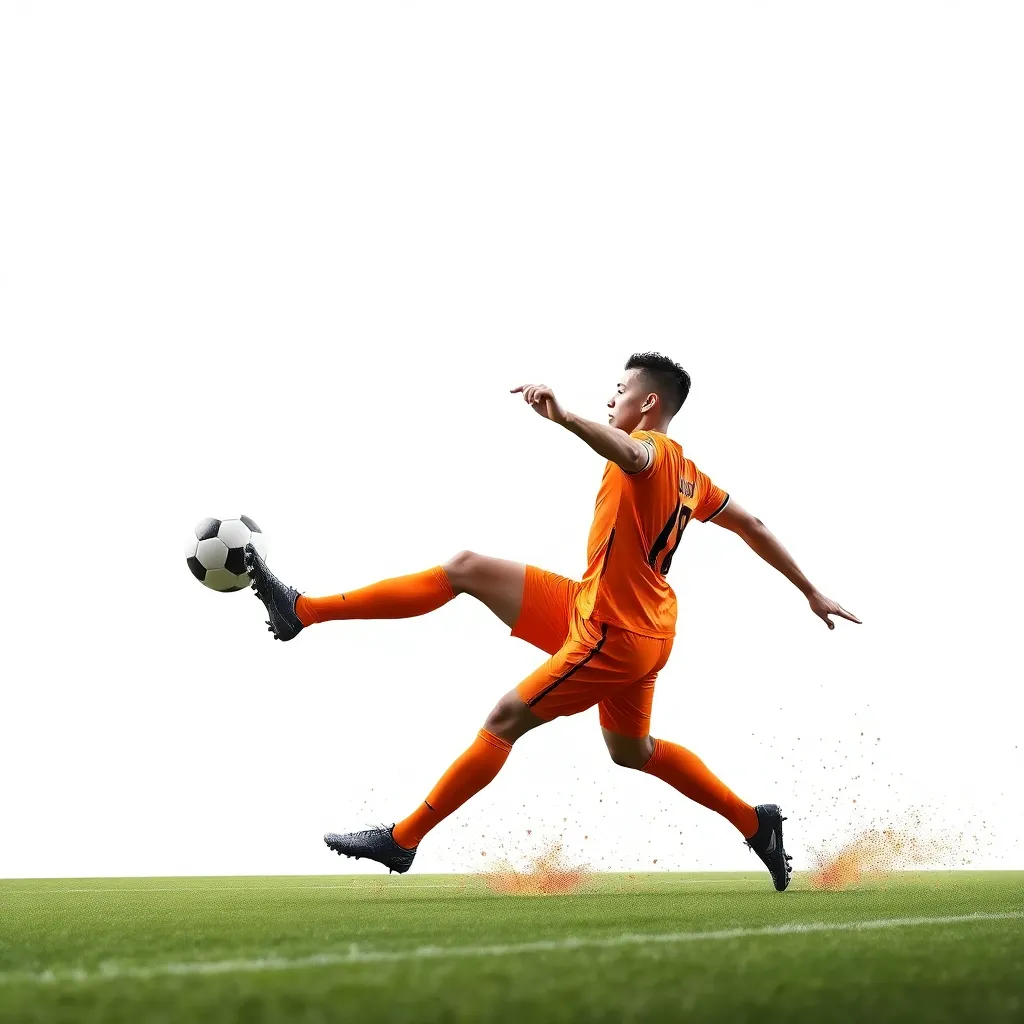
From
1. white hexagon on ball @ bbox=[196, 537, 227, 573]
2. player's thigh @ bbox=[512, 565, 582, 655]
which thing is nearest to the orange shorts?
player's thigh @ bbox=[512, 565, 582, 655]

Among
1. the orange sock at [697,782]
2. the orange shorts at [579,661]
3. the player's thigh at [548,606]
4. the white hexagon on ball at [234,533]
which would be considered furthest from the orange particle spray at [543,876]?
the white hexagon on ball at [234,533]

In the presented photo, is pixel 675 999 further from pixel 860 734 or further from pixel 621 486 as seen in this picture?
pixel 860 734

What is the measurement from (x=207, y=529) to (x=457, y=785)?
5.46 ft

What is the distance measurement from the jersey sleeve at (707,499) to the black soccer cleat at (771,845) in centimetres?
168

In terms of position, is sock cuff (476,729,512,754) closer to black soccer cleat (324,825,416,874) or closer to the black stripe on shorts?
the black stripe on shorts

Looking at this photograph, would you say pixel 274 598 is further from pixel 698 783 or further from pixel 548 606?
pixel 698 783

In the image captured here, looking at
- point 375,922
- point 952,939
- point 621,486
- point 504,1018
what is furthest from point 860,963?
point 621,486

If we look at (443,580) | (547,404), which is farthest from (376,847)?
(547,404)

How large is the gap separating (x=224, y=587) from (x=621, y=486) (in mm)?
1893

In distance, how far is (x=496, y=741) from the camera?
204 inches

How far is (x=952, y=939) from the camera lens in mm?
3166

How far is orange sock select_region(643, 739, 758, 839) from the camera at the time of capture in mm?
5723

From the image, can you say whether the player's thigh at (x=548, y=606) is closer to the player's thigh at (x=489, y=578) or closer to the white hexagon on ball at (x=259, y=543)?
the player's thigh at (x=489, y=578)

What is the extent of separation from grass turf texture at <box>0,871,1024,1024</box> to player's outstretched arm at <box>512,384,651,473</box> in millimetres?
1750
